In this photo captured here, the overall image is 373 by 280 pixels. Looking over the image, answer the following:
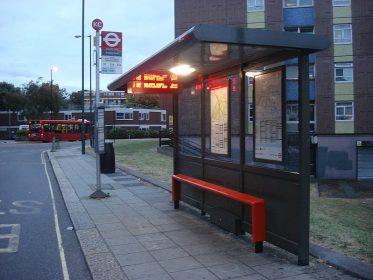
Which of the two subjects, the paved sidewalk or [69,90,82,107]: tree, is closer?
the paved sidewalk

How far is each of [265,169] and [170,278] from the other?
1.98 meters

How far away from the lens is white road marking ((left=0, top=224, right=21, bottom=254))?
6.70 meters

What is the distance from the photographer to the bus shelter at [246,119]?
5500 millimetres

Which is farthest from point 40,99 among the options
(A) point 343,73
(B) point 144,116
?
(A) point 343,73

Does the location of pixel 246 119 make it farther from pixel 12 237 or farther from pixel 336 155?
pixel 336 155

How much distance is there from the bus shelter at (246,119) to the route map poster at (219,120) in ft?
0.05

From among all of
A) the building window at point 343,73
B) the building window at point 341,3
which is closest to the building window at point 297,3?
the building window at point 341,3

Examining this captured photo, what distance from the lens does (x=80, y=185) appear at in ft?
45.0

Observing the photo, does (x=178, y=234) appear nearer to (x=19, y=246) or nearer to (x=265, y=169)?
(x=265, y=169)

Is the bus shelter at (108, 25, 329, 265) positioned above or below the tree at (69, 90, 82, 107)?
below

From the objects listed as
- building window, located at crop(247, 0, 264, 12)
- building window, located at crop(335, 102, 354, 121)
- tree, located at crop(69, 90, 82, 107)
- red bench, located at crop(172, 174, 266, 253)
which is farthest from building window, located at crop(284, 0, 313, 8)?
tree, located at crop(69, 90, 82, 107)

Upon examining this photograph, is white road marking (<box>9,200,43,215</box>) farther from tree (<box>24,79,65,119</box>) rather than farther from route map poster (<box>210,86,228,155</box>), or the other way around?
tree (<box>24,79,65,119</box>)

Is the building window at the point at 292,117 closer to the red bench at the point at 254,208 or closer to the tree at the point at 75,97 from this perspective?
the red bench at the point at 254,208

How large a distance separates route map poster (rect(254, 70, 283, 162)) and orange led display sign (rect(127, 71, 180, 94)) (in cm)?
311
